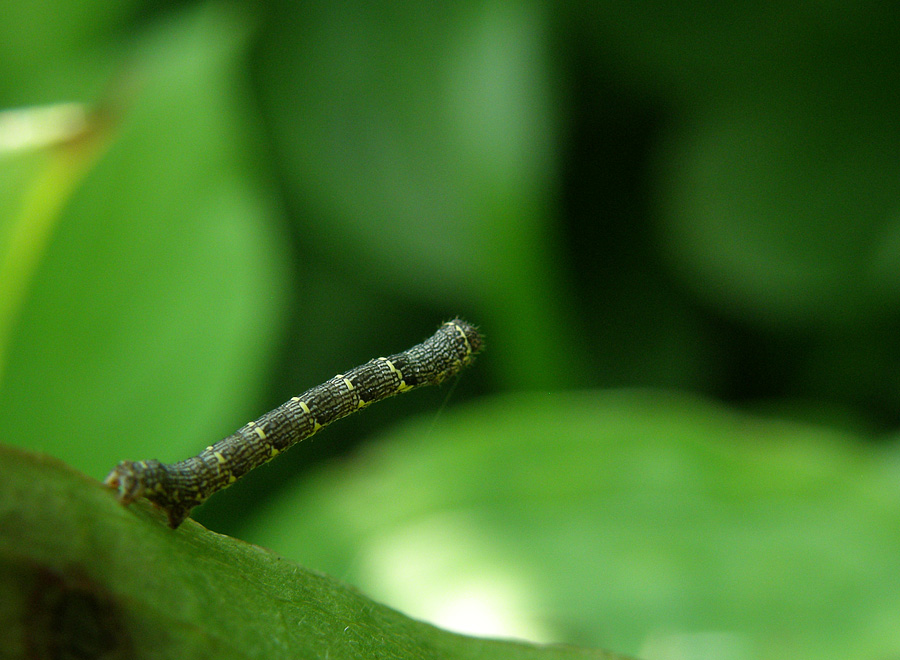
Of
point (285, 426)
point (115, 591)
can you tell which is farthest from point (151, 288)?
point (115, 591)

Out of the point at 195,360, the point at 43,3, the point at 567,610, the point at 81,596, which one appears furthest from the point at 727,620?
the point at 43,3

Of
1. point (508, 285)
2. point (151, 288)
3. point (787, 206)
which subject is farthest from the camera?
point (787, 206)

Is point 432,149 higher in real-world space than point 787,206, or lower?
lower

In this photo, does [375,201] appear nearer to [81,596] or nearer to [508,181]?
[508,181]

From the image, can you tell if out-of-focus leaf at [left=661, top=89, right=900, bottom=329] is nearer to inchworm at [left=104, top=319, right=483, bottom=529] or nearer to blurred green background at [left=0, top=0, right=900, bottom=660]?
blurred green background at [left=0, top=0, right=900, bottom=660]

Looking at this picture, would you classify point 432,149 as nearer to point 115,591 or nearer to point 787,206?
point 787,206

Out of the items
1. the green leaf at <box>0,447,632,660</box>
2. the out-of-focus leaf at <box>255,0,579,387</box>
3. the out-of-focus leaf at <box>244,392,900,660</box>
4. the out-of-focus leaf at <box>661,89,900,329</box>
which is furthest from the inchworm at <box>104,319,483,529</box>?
the out-of-focus leaf at <box>661,89,900,329</box>

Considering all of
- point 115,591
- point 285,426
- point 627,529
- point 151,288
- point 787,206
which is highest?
point 787,206
